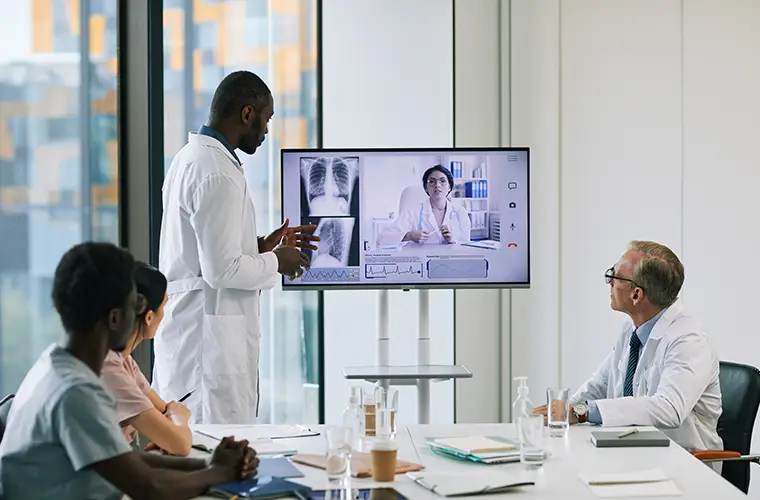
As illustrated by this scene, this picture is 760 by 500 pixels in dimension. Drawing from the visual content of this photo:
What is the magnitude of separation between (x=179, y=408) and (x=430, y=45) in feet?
9.96

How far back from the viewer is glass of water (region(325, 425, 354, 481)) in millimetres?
2209

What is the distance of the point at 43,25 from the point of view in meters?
3.23

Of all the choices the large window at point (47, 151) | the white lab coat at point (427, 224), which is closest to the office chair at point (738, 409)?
the white lab coat at point (427, 224)

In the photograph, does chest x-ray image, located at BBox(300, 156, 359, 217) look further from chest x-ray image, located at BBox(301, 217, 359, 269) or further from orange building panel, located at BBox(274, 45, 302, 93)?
orange building panel, located at BBox(274, 45, 302, 93)

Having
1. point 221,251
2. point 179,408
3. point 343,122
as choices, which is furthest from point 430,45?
point 179,408

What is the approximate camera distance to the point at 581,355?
512cm

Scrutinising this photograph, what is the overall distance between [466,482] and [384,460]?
19 cm

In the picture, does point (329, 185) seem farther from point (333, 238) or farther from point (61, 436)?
point (61, 436)

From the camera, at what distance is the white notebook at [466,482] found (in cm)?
216

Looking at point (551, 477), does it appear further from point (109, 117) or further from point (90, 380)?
point (109, 117)

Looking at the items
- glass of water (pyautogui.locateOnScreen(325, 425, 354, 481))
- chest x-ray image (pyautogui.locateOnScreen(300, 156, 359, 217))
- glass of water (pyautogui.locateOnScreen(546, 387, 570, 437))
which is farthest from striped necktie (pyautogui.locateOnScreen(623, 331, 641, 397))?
glass of water (pyautogui.locateOnScreen(325, 425, 354, 481))

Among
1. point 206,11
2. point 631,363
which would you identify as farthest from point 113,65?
point 631,363

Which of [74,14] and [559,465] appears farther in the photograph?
[74,14]

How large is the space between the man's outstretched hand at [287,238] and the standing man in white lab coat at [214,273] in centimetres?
27
